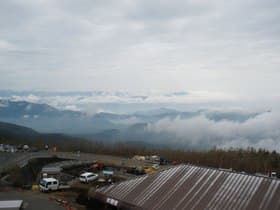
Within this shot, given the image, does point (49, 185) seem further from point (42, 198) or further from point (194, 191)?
point (194, 191)

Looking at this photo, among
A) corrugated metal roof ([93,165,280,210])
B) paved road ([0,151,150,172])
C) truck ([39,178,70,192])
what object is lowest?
truck ([39,178,70,192])

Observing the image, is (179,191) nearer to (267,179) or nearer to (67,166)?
(267,179)

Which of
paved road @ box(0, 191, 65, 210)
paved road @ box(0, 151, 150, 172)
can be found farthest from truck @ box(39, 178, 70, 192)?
paved road @ box(0, 151, 150, 172)

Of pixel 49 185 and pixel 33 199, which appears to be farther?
pixel 49 185

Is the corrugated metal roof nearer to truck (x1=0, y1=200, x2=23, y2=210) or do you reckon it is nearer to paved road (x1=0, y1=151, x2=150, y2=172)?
truck (x1=0, y1=200, x2=23, y2=210)

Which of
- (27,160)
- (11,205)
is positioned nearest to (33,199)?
(11,205)

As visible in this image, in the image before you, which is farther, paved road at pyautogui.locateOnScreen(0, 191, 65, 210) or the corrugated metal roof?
paved road at pyautogui.locateOnScreen(0, 191, 65, 210)

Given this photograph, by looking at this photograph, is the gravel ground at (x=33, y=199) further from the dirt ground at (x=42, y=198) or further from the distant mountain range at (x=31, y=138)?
the distant mountain range at (x=31, y=138)

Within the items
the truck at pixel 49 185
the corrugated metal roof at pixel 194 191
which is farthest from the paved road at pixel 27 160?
the corrugated metal roof at pixel 194 191
